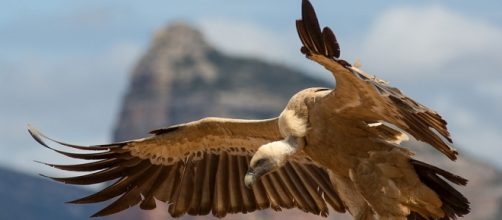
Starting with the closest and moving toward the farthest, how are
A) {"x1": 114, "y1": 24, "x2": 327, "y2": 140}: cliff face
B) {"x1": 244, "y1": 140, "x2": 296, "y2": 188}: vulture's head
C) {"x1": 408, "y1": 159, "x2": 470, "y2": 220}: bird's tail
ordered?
{"x1": 244, "y1": 140, "x2": 296, "y2": 188}: vulture's head < {"x1": 408, "y1": 159, "x2": 470, "y2": 220}: bird's tail < {"x1": 114, "y1": 24, "x2": 327, "y2": 140}: cliff face

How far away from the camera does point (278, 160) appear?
1292 centimetres

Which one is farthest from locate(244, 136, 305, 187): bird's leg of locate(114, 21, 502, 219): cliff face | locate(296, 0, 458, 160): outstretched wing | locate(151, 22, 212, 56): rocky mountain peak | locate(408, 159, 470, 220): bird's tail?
locate(151, 22, 212, 56): rocky mountain peak

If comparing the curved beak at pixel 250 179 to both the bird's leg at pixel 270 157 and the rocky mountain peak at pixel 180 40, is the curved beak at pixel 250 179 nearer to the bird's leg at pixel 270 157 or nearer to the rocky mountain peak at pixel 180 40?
the bird's leg at pixel 270 157

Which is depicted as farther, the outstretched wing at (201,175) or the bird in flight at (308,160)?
the outstretched wing at (201,175)

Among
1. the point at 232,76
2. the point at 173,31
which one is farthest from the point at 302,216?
the point at 173,31

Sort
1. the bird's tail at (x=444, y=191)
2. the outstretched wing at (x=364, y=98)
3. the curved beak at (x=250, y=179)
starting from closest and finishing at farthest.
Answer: the outstretched wing at (x=364, y=98) → the curved beak at (x=250, y=179) → the bird's tail at (x=444, y=191)

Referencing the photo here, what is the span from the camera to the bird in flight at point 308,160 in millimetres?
12180

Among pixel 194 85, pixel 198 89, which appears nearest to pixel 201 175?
pixel 198 89

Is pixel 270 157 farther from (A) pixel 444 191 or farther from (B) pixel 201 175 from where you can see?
(B) pixel 201 175

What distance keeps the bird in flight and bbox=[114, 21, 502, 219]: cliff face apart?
73.9 metres

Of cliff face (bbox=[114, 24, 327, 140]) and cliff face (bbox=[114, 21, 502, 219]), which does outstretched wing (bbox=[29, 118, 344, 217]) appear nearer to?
cliff face (bbox=[114, 21, 502, 219])

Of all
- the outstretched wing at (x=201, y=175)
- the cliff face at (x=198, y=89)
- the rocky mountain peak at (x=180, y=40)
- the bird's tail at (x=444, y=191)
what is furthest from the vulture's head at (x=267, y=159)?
the rocky mountain peak at (x=180, y=40)

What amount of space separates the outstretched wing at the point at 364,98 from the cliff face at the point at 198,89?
76.6 meters

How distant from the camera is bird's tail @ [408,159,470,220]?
13352 mm
